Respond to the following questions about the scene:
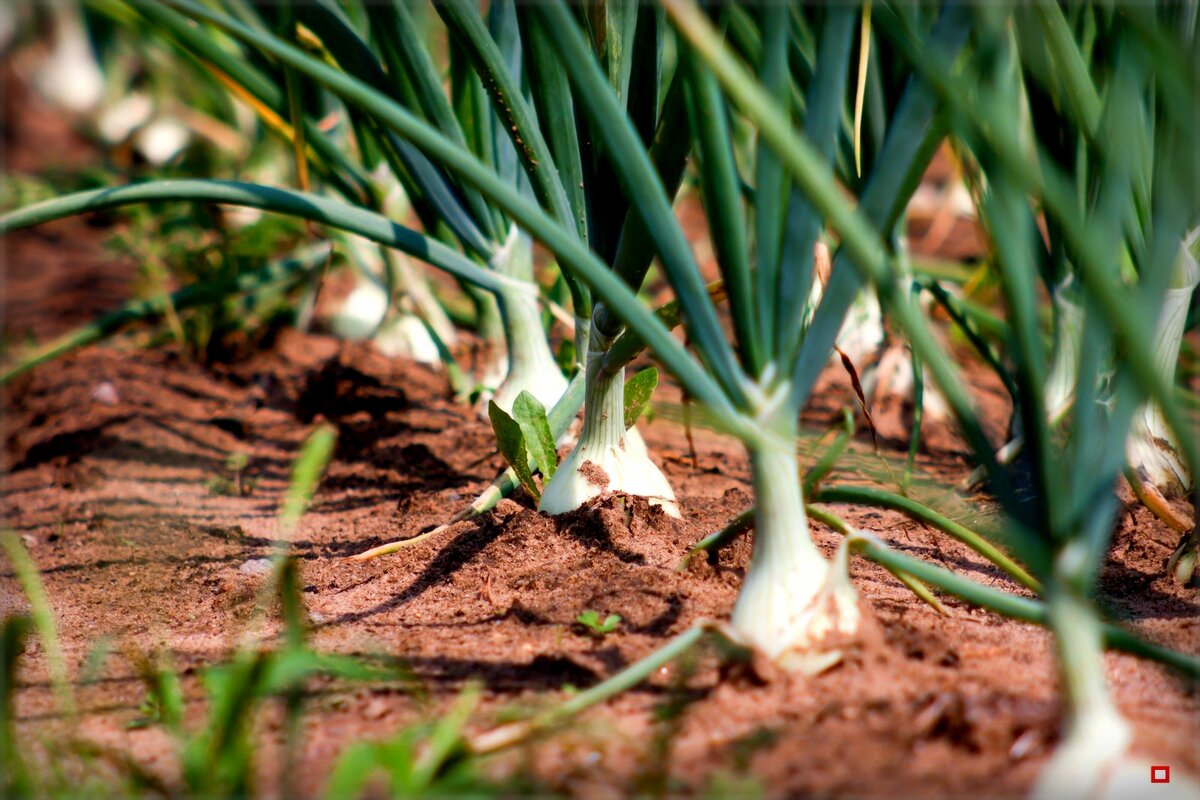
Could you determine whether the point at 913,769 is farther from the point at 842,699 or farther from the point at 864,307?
the point at 864,307

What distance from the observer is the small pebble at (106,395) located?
200 cm

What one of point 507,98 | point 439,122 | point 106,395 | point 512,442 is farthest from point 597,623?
point 106,395

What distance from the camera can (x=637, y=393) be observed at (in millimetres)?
1259

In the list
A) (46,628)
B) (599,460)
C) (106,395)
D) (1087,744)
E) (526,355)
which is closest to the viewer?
(1087,744)

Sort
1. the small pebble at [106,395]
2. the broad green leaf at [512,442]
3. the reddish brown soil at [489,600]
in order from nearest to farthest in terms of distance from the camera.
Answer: the reddish brown soil at [489,600] < the broad green leaf at [512,442] < the small pebble at [106,395]

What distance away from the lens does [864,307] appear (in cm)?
199

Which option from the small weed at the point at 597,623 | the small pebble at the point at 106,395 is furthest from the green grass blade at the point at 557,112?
the small pebble at the point at 106,395

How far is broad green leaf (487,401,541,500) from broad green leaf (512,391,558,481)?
29 mm

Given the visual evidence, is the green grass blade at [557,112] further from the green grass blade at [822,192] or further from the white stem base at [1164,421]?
the white stem base at [1164,421]

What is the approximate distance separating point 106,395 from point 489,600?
129 centimetres

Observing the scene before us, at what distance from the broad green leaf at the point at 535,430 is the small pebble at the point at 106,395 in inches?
45.8

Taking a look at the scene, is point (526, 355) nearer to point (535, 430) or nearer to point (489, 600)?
point (535, 430)

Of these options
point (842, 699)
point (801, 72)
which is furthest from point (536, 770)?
point (801, 72)

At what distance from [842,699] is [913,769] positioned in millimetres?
100
